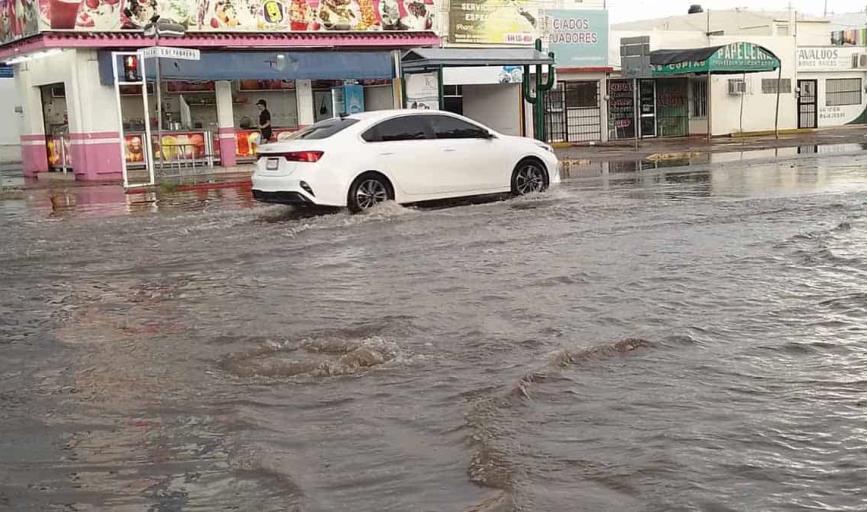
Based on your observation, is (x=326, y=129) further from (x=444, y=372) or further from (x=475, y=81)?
(x=475, y=81)

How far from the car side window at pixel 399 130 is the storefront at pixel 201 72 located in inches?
431

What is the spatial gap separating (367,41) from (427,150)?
14.2 m

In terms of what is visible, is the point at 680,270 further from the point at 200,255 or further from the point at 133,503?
the point at 133,503

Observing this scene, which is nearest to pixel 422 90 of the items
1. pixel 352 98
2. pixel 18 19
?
pixel 352 98

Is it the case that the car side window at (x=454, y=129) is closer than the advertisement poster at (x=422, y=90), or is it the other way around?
the car side window at (x=454, y=129)

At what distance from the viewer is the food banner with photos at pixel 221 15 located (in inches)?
913

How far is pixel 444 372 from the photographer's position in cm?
548

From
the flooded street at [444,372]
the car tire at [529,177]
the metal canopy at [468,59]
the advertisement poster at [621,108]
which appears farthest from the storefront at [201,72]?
the flooded street at [444,372]

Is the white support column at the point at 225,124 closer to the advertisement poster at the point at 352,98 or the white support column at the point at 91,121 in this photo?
the white support column at the point at 91,121

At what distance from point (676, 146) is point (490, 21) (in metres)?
7.27

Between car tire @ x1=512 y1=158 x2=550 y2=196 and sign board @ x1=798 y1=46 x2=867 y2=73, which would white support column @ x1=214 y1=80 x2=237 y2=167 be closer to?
car tire @ x1=512 y1=158 x2=550 y2=196

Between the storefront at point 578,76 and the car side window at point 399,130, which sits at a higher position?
the storefront at point 578,76

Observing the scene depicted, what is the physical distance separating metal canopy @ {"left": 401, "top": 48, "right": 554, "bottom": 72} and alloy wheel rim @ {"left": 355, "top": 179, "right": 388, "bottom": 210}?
9.44 metres

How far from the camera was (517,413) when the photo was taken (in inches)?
188
